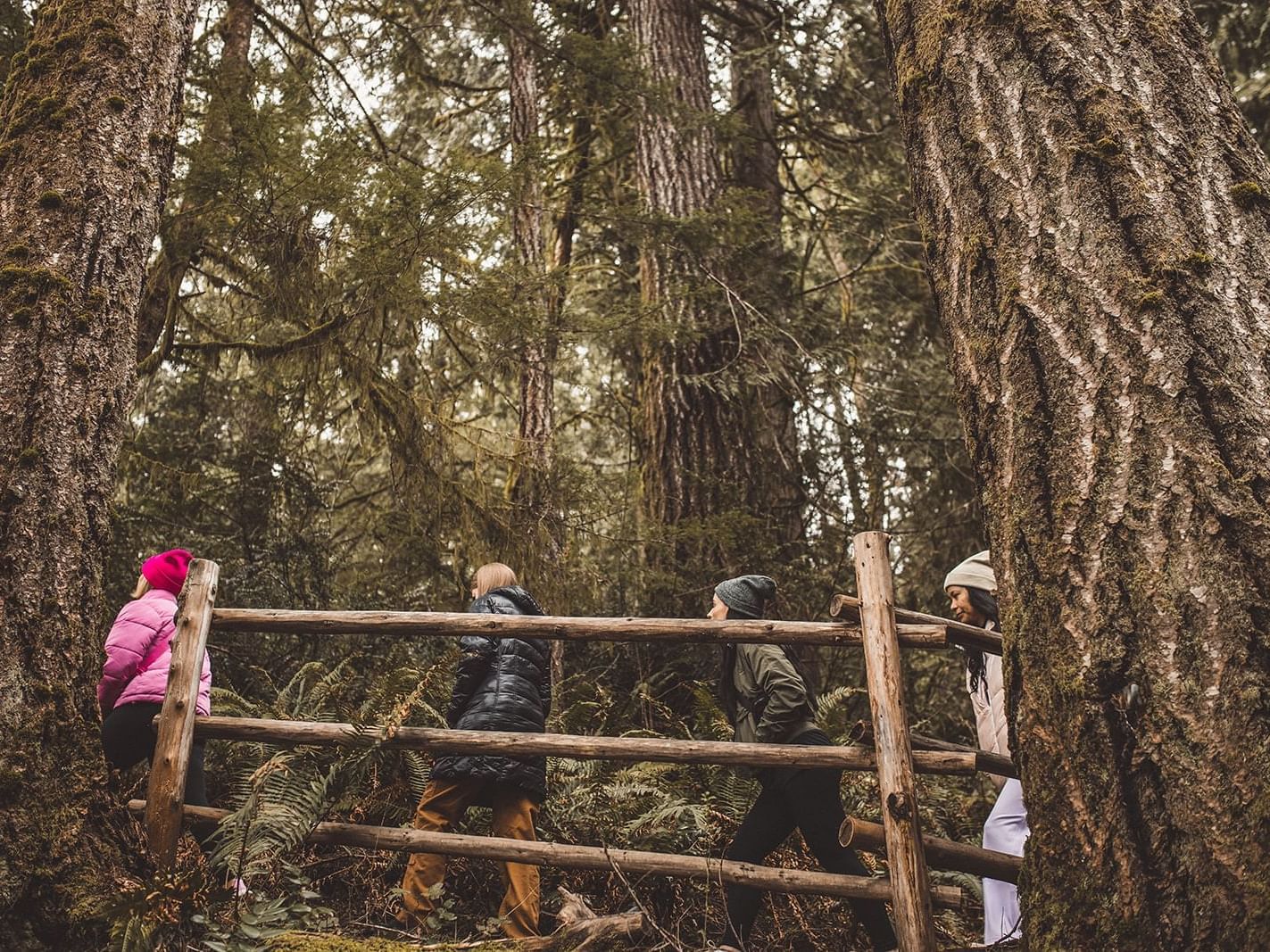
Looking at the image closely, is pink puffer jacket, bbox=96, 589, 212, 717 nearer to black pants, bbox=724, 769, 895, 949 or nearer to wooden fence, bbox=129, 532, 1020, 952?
wooden fence, bbox=129, 532, 1020, 952

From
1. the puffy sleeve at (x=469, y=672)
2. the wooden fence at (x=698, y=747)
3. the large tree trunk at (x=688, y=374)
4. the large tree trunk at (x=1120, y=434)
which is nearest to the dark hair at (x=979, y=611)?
the wooden fence at (x=698, y=747)

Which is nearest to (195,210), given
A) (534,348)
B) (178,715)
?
(534,348)

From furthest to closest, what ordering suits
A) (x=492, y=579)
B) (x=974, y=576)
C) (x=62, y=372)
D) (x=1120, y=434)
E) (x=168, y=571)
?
(x=492, y=579) < (x=168, y=571) < (x=974, y=576) < (x=62, y=372) < (x=1120, y=434)

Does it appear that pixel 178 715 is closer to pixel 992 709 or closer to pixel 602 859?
pixel 602 859

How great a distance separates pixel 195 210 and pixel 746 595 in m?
4.51

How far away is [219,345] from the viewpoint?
24.3 ft

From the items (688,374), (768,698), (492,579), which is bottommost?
(768,698)

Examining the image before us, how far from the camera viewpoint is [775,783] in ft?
14.6

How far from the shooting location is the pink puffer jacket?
4734mm

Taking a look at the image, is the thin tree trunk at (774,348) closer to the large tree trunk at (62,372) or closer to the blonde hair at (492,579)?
the blonde hair at (492,579)

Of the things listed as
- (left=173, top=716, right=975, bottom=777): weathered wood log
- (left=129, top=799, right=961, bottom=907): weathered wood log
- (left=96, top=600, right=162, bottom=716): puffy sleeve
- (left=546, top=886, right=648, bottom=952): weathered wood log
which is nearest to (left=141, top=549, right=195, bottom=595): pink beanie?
(left=96, top=600, right=162, bottom=716): puffy sleeve

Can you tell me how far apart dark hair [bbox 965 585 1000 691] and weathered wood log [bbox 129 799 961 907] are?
1.03 meters

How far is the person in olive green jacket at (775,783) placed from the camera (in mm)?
4277

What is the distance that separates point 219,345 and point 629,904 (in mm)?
5309
